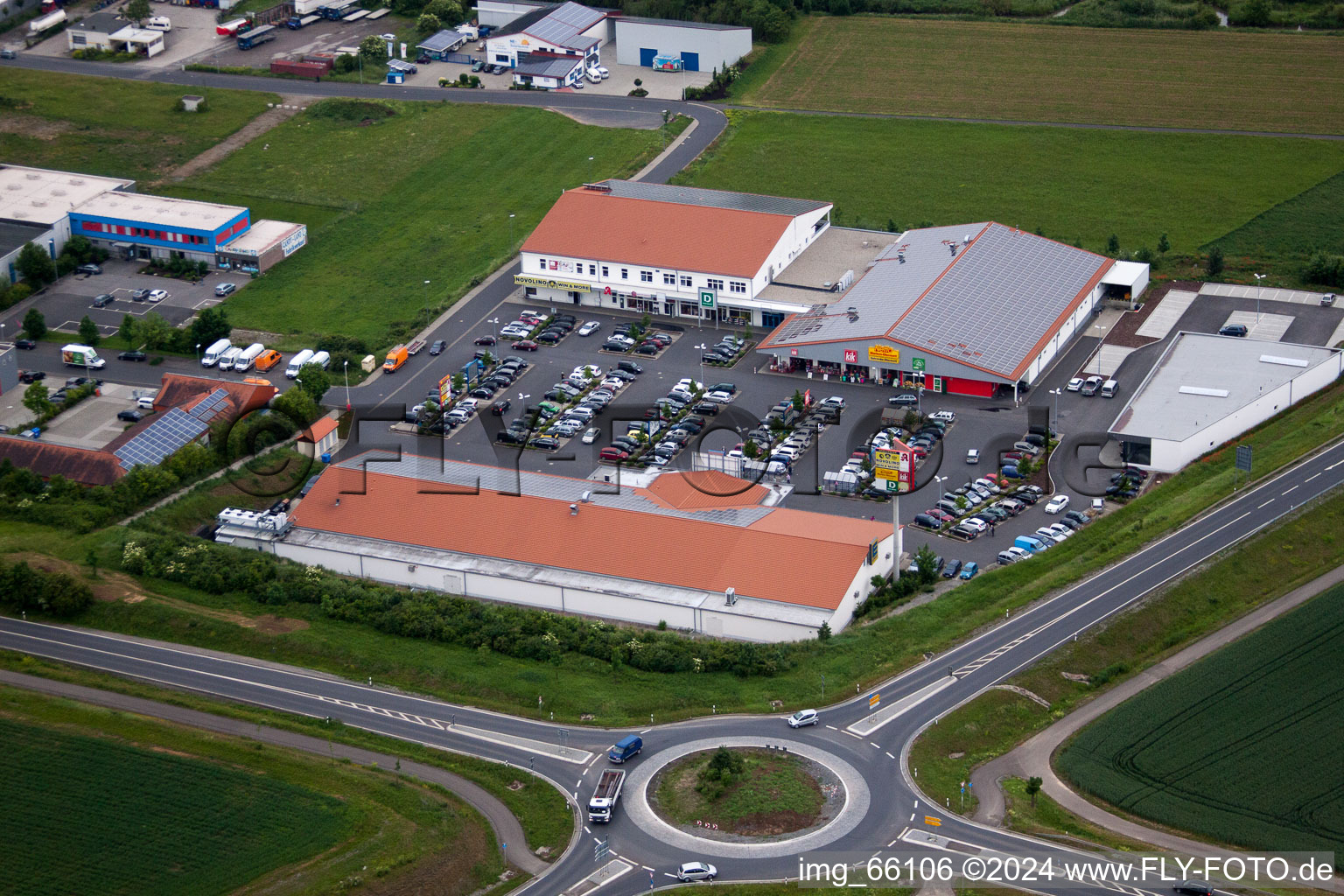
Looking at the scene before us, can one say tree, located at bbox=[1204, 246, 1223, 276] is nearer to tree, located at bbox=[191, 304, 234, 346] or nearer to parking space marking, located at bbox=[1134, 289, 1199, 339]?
parking space marking, located at bbox=[1134, 289, 1199, 339]

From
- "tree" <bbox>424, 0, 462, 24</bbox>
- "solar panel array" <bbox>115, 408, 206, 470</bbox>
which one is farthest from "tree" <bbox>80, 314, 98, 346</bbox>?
"tree" <bbox>424, 0, 462, 24</bbox>

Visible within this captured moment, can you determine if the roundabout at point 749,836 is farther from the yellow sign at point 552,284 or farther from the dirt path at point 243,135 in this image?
the dirt path at point 243,135

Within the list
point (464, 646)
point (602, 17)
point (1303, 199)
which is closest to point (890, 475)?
point (464, 646)

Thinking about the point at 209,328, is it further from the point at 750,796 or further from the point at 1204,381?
the point at 1204,381

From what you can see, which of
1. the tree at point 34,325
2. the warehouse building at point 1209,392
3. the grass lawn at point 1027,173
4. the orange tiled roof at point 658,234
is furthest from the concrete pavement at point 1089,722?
the tree at point 34,325

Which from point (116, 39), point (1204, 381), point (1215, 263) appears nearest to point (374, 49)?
point (116, 39)
